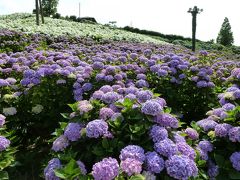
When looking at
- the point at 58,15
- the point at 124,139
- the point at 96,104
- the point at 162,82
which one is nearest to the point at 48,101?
the point at 162,82

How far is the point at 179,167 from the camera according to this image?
9.20ft

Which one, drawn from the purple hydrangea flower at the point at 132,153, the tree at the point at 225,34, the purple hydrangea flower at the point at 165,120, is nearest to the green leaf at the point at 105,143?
the purple hydrangea flower at the point at 132,153

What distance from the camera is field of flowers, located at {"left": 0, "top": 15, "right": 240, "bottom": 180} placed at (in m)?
2.93

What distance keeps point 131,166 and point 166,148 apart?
37 centimetres

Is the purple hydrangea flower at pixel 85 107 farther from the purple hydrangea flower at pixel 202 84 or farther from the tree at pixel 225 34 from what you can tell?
the tree at pixel 225 34

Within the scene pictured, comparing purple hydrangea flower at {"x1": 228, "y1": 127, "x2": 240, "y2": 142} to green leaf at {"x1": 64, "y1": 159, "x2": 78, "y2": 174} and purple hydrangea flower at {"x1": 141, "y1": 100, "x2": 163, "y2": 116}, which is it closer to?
purple hydrangea flower at {"x1": 141, "y1": 100, "x2": 163, "y2": 116}

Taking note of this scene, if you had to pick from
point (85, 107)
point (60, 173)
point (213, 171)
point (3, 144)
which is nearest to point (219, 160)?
point (213, 171)

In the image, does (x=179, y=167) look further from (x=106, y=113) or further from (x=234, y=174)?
(x=106, y=113)

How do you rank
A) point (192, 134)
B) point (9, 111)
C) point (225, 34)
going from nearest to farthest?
point (192, 134), point (9, 111), point (225, 34)

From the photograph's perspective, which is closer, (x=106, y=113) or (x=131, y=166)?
(x=131, y=166)

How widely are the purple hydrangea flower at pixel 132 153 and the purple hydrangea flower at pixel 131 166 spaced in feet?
0.30

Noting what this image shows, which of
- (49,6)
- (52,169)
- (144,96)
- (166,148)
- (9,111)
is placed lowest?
(49,6)

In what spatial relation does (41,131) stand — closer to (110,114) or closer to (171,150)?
(110,114)

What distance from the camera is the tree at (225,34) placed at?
45781mm
